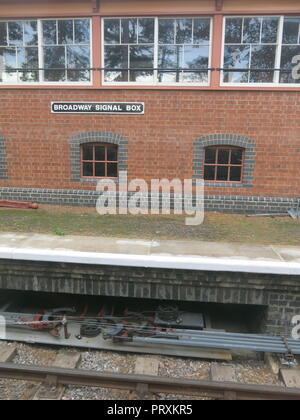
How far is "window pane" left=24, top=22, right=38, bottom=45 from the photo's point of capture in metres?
9.12

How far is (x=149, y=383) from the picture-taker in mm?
3797

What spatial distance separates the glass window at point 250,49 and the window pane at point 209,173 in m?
2.45

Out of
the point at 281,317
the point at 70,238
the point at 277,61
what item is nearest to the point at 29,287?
the point at 70,238

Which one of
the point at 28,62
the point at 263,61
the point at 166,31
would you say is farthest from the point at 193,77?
the point at 28,62

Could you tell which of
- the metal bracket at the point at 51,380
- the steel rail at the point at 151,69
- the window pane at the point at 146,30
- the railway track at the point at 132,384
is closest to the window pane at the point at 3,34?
the steel rail at the point at 151,69

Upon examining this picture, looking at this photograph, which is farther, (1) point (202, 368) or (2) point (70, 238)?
(2) point (70, 238)

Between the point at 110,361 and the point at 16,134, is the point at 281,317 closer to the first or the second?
the point at 110,361

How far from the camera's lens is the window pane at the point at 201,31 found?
8628 mm

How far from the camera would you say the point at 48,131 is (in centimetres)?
941

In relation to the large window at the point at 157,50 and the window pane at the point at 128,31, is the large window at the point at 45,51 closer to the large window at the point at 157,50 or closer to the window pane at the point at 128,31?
the large window at the point at 157,50

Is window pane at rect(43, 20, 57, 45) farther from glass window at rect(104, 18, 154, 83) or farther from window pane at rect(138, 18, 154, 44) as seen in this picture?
window pane at rect(138, 18, 154, 44)

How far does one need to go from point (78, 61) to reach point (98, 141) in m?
Result: 2.40

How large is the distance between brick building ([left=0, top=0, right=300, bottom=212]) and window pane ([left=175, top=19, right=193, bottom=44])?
0.03 metres
